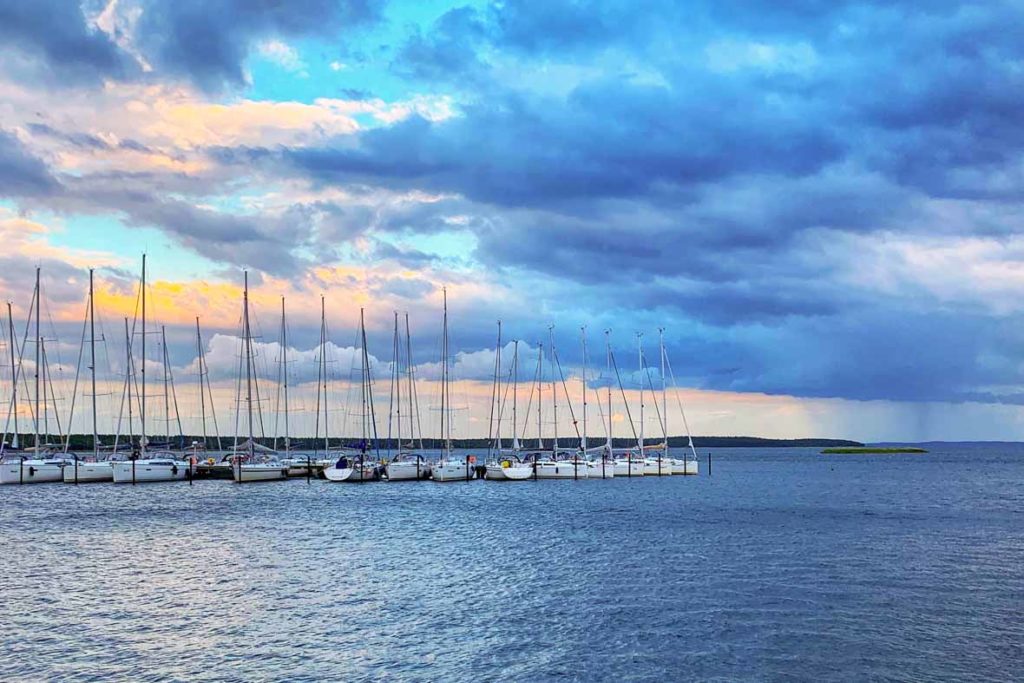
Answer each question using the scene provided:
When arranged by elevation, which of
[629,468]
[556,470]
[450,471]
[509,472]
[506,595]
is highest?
[450,471]

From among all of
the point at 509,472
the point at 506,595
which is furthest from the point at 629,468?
the point at 506,595

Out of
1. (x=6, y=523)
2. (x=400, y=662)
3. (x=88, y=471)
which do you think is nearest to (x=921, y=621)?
(x=400, y=662)

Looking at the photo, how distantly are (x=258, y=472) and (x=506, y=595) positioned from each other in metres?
81.6

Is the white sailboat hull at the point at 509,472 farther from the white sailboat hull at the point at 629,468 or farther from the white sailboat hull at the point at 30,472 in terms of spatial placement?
the white sailboat hull at the point at 30,472

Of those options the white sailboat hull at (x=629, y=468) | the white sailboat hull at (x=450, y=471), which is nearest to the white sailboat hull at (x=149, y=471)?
the white sailboat hull at (x=450, y=471)

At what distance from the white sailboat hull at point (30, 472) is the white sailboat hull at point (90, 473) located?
179 centimetres

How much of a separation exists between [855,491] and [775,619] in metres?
92.6

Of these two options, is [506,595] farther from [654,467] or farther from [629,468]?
[654,467]

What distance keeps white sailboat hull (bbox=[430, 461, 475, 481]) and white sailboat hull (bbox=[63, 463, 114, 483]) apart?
39.5m

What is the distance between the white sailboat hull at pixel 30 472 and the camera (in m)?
110

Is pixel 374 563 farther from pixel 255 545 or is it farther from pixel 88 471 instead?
pixel 88 471

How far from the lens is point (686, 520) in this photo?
2906 inches

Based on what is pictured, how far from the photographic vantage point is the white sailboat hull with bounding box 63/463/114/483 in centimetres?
10856

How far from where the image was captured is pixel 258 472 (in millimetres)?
115375
